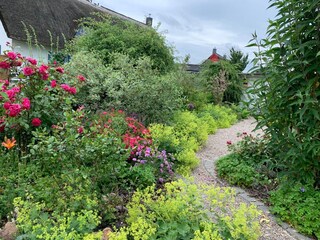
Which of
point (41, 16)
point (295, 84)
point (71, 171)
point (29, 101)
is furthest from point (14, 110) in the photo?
point (41, 16)

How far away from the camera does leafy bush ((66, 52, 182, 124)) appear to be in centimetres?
573

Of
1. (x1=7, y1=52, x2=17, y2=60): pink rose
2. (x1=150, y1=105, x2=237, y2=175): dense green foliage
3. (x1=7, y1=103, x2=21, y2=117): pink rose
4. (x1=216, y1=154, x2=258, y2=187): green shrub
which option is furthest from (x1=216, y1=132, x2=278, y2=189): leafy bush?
(x1=7, y1=52, x2=17, y2=60): pink rose

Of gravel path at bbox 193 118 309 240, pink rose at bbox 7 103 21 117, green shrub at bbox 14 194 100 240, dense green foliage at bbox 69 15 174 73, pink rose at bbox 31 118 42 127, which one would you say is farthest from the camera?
dense green foliage at bbox 69 15 174 73

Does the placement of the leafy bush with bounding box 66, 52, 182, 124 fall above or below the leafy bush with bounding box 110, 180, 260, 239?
above

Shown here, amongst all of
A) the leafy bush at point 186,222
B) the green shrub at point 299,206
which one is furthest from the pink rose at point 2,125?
the green shrub at point 299,206

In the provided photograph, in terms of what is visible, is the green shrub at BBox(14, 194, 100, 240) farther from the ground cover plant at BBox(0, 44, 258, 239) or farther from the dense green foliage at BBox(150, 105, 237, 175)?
the dense green foliage at BBox(150, 105, 237, 175)

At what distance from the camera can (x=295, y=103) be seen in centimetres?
293

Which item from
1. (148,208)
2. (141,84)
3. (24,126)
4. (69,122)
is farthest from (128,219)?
(141,84)

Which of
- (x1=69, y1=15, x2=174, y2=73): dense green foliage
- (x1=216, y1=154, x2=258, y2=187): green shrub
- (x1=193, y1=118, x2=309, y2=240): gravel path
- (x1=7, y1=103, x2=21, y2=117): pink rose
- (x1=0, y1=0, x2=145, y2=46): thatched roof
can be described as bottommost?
(x1=193, y1=118, x2=309, y2=240): gravel path

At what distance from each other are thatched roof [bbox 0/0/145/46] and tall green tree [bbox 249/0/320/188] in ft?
40.4

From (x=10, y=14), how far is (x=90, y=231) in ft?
48.8

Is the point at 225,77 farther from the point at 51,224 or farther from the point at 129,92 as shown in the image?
the point at 51,224

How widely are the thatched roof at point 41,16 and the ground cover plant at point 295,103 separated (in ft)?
40.4

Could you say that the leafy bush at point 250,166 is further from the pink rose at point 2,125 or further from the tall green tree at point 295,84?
the pink rose at point 2,125
